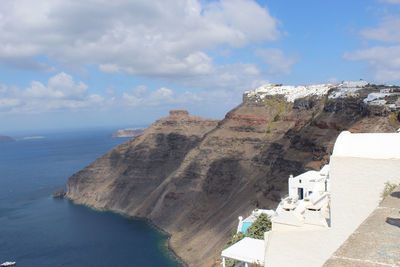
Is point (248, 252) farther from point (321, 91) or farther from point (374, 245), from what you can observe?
point (321, 91)

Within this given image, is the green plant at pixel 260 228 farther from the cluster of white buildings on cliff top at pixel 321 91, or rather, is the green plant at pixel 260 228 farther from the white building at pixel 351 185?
the cluster of white buildings on cliff top at pixel 321 91

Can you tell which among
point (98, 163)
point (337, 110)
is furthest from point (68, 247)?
point (337, 110)

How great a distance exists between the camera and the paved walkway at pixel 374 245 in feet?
18.5

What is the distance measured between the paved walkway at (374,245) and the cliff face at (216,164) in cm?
4807

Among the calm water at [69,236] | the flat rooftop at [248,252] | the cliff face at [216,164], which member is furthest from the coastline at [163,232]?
the flat rooftop at [248,252]

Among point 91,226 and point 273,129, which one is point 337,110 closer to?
point 273,129

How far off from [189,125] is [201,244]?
2346 inches

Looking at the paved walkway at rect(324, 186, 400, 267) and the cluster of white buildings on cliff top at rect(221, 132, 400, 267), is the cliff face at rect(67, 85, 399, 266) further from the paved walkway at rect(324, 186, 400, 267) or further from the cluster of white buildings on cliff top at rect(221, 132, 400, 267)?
the paved walkway at rect(324, 186, 400, 267)

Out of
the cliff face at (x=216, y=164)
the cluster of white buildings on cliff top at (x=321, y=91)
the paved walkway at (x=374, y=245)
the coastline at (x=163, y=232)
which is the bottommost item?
the coastline at (x=163, y=232)

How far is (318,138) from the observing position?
6094cm

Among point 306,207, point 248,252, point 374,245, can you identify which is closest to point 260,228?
point 306,207

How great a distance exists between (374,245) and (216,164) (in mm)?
79282

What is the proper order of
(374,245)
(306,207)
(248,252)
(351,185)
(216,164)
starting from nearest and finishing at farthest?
1. (374,245)
2. (351,185)
3. (248,252)
4. (306,207)
5. (216,164)

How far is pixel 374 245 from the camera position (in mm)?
6199
